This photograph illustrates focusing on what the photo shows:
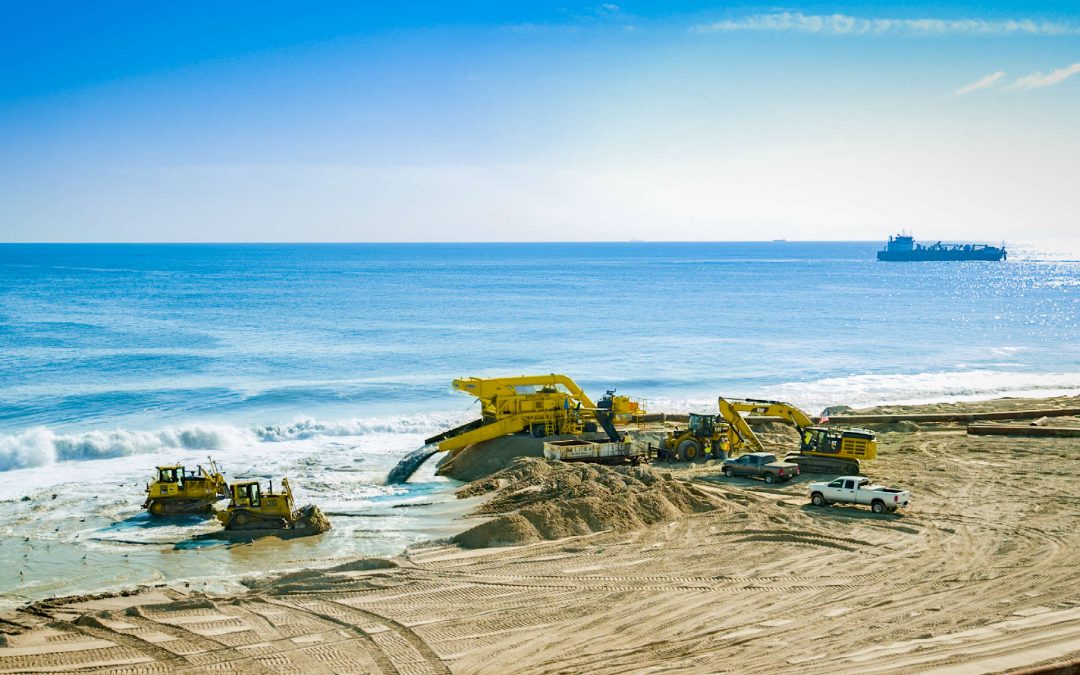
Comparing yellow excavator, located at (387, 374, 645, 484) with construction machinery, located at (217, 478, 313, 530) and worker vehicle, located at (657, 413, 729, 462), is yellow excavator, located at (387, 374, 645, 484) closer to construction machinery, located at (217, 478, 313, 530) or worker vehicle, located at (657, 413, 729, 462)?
worker vehicle, located at (657, 413, 729, 462)

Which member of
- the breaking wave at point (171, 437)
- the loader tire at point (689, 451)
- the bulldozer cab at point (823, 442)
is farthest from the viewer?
the breaking wave at point (171, 437)

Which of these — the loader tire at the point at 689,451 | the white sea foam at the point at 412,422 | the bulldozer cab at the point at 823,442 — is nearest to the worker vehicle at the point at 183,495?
the white sea foam at the point at 412,422

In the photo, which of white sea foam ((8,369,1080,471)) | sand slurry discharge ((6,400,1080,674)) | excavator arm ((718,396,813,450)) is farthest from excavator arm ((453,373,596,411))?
sand slurry discharge ((6,400,1080,674))

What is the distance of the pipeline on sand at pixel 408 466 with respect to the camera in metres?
27.3

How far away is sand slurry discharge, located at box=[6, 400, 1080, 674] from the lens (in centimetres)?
1272

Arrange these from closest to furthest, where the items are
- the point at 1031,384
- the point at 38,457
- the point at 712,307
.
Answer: the point at 38,457
the point at 1031,384
the point at 712,307

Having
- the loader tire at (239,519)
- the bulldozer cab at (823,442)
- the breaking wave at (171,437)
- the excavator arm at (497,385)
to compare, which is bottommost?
the breaking wave at (171,437)

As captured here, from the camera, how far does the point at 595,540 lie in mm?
18891

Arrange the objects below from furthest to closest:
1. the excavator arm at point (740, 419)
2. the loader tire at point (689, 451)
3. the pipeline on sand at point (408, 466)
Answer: the excavator arm at point (740, 419) < the loader tire at point (689, 451) < the pipeline on sand at point (408, 466)

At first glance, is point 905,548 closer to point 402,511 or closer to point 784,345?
point 402,511

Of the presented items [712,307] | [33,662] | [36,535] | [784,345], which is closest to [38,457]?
[36,535]

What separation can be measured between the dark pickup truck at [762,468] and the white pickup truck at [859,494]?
2.57m

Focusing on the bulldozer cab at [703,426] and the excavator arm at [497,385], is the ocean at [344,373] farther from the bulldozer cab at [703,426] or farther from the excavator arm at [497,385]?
the bulldozer cab at [703,426]

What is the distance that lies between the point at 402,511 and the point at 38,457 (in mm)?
16762
